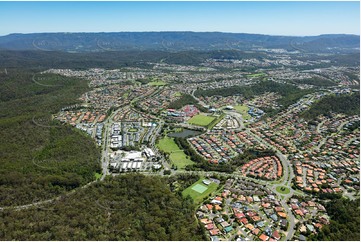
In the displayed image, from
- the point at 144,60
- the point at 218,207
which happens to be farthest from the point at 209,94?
the point at 144,60

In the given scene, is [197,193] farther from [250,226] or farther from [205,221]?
[250,226]

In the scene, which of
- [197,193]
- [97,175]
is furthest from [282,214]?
[97,175]

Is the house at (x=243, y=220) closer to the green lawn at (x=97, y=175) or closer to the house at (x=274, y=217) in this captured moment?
the house at (x=274, y=217)

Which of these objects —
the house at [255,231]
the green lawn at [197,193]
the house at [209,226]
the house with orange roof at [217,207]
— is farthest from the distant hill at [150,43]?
the house at [255,231]

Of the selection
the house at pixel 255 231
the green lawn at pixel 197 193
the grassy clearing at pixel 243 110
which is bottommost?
the grassy clearing at pixel 243 110

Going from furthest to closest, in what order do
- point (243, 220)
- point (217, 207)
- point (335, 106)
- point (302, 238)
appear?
point (335, 106) → point (217, 207) → point (243, 220) → point (302, 238)

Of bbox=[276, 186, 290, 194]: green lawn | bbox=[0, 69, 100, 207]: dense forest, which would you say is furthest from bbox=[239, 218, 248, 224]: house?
bbox=[0, 69, 100, 207]: dense forest
